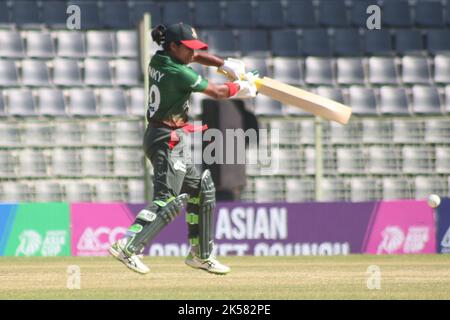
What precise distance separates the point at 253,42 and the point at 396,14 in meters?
2.87

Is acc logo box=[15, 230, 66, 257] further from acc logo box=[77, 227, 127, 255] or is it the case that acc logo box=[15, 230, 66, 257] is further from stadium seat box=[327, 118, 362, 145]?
stadium seat box=[327, 118, 362, 145]

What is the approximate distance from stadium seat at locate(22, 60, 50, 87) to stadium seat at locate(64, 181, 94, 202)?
328cm

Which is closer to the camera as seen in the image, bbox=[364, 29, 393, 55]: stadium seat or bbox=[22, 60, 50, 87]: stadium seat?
bbox=[22, 60, 50, 87]: stadium seat

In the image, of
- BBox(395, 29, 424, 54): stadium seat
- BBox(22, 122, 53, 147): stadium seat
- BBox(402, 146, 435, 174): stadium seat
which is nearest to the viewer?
BBox(22, 122, 53, 147): stadium seat

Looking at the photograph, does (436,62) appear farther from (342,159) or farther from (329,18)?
(342,159)

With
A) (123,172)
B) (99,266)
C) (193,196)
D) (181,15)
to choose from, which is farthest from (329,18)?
(193,196)

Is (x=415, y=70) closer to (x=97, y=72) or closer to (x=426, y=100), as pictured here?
(x=426, y=100)

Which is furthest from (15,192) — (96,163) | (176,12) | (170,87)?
(170,87)

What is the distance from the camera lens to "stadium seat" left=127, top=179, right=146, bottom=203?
50.6 feet

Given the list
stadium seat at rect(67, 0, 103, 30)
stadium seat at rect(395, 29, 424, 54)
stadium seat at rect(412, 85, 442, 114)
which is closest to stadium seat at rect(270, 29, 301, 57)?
stadium seat at rect(395, 29, 424, 54)

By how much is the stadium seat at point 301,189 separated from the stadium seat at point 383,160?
A: 867 mm

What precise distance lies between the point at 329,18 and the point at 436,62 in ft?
6.93

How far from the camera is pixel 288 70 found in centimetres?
1872

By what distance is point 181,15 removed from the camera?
764 inches
